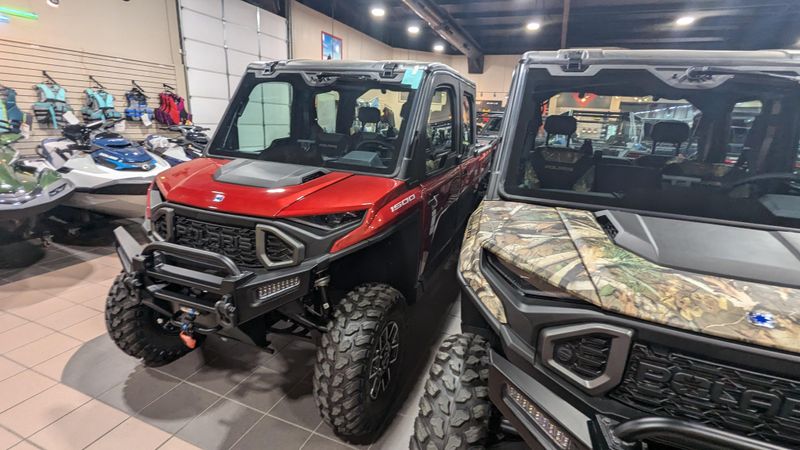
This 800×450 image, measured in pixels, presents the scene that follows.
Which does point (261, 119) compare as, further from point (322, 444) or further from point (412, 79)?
point (322, 444)

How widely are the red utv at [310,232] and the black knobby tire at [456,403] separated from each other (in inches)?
24.1

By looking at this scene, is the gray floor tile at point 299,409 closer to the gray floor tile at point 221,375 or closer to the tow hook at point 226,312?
the gray floor tile at point 221,375

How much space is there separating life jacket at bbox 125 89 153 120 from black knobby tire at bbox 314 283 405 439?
23.1ft

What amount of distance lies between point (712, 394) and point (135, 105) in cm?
867

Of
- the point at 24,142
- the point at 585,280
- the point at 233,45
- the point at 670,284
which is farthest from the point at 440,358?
→ the point at 233,45

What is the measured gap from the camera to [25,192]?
3936mm

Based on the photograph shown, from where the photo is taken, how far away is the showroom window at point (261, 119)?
3046mm

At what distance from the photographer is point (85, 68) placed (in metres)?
6.38

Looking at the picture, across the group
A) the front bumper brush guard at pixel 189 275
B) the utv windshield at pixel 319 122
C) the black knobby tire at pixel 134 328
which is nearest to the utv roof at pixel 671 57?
the utv windshield at pixel 319 122

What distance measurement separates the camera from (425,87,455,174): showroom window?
2.94 metres

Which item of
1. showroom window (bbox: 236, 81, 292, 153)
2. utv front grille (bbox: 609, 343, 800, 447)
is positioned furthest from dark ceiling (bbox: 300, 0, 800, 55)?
utv front grille (bbox: 609, 343, 800, 447)

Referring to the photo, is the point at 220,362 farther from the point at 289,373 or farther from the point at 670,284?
the point at 670,284

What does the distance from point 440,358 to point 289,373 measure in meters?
1.62

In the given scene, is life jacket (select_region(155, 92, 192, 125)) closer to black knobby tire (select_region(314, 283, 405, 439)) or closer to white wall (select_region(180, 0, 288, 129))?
white wall (select_region(180, 0, 288, 129))
